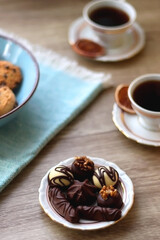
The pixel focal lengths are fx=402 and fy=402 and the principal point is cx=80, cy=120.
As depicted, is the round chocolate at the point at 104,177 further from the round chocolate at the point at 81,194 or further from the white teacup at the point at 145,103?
the white teacup at the point at 145,103

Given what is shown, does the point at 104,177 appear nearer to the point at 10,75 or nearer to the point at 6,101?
the point at 6,101

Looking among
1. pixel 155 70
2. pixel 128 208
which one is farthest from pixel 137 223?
pixel 155 70

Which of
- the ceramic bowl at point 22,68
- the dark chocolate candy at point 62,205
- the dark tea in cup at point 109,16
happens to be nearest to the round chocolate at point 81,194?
the dark chocolate candy at point 62,205

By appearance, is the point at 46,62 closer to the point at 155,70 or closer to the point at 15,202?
the point at 155,70

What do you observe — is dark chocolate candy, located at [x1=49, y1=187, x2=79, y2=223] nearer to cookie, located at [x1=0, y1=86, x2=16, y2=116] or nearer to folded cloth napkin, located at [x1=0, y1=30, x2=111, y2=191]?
folded cloth napkin, located at [x1=0, y1=30, x2=111, y2=191]

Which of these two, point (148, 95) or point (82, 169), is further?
point (148, 95)

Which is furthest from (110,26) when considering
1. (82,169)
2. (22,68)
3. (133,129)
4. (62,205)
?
(62,205)

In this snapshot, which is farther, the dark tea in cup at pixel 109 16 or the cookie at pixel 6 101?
the dark tea in cup at pixel 109 16
